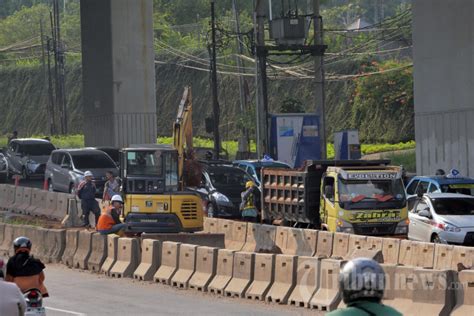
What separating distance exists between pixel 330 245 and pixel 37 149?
95.9 feet

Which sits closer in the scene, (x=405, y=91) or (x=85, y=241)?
(x=85, y=241)

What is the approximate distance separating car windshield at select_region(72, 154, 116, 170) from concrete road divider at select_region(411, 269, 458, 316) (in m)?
23.6

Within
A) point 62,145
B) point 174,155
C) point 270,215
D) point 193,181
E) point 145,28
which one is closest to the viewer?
point 174,155

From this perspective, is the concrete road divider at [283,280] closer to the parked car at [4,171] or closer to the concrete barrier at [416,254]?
the concrete barrier at [416,254]

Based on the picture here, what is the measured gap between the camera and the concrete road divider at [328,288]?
59.6 ft

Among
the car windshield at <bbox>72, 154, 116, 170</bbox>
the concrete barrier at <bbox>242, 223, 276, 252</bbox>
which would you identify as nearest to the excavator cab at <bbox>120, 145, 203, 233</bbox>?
the concrete barrier at <bbox>242, 223, 276, 252</bbox>

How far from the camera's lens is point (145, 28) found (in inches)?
1946

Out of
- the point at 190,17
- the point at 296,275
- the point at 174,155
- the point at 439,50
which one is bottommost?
the point at 296,275

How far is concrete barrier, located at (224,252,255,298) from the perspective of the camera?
20.4 meters

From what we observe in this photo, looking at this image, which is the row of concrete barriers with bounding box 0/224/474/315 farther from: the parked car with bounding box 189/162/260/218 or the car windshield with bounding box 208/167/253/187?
the car windshield with bounding box 208/167/253/187

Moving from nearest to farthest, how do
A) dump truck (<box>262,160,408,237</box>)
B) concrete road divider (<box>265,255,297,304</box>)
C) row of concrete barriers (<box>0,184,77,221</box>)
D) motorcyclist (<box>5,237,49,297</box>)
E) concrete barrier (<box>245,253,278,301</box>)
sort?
motorcyclist (<box>5,237,49,297</box>)
concrete road divider (<box>265,255,297,304</box>)
concrete barrier (<box>245,253,278,301</box>)
dump truck (<box>262,160,408,237</box>)
row of concrete barriers (<box>0,184,77,221</box>)

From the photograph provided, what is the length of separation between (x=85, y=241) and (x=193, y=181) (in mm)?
7276

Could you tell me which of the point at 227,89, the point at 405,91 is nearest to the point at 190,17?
→ the point at 227,89

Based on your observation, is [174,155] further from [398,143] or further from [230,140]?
[230,140]
